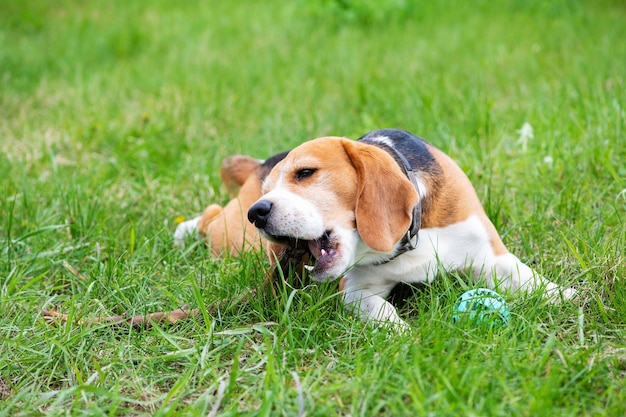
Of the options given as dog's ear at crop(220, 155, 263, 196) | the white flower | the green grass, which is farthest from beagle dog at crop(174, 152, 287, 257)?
the white flower

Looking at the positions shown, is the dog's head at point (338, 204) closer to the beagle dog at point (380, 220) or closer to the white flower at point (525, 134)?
the beagle dog at point (380, 220)

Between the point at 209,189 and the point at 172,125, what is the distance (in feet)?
4.71

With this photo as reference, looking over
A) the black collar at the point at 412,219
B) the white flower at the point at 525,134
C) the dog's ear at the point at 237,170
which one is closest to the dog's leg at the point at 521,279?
the black collar at the point at 412,219

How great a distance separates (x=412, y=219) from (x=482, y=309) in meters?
0.49

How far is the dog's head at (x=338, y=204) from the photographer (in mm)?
2971

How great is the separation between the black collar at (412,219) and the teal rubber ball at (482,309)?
0.33 metres

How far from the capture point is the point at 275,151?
5.42 m

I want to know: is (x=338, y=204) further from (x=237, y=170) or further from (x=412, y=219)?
(x=237, y=170)

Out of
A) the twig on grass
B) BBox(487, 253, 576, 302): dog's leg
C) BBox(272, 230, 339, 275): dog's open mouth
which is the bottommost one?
the twig on grass

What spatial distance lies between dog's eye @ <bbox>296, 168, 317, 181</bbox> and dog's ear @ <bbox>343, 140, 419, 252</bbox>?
19 centimetres

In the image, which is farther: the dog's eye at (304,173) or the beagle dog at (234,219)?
the beagle dog at (234,219)

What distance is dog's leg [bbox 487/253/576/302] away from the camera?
3188mm

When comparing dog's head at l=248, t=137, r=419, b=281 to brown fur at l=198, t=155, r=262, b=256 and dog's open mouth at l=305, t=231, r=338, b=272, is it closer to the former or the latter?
dog's open mouth at l=305, t=231, r=338, b=272

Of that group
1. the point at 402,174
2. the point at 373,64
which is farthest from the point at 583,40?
the point at 402,174
